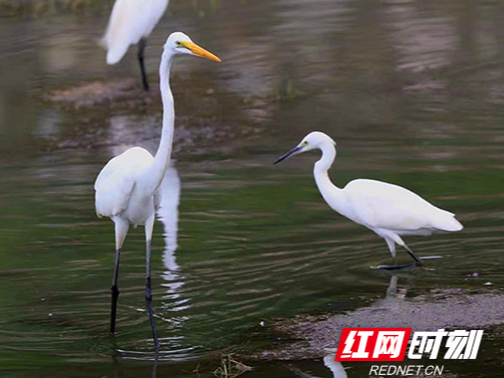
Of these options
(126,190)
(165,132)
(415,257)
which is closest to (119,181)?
(126,190)

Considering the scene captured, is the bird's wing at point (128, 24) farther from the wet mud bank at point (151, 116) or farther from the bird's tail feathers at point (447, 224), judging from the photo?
the bird's tail feathers at point (447, 224)

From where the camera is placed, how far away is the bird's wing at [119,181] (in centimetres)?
665

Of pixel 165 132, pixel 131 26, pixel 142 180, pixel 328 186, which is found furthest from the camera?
pixel 131 26

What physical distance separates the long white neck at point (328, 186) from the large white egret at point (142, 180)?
→ 155 cm

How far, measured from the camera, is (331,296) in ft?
22.9

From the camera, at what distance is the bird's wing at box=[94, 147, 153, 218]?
21.8ft

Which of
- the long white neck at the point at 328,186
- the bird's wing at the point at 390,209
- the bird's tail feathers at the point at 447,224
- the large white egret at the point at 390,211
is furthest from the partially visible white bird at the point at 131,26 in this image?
the bird's tail feathers at the point at 447,224

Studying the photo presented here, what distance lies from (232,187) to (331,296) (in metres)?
2.97

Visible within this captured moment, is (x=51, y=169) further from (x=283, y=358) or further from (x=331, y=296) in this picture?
(x=283, y=358)

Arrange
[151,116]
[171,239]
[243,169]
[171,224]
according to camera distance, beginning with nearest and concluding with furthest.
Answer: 1. [171,239]
2. [171,224]
3. [243,169]
4. [151,116]

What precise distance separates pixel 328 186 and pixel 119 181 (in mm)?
1866

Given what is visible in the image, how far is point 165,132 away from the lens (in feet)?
20.9

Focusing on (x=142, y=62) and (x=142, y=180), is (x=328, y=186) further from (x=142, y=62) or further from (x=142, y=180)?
(x=142, y=62)

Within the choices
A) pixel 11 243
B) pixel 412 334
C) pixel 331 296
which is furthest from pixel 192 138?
pixel 412 334
